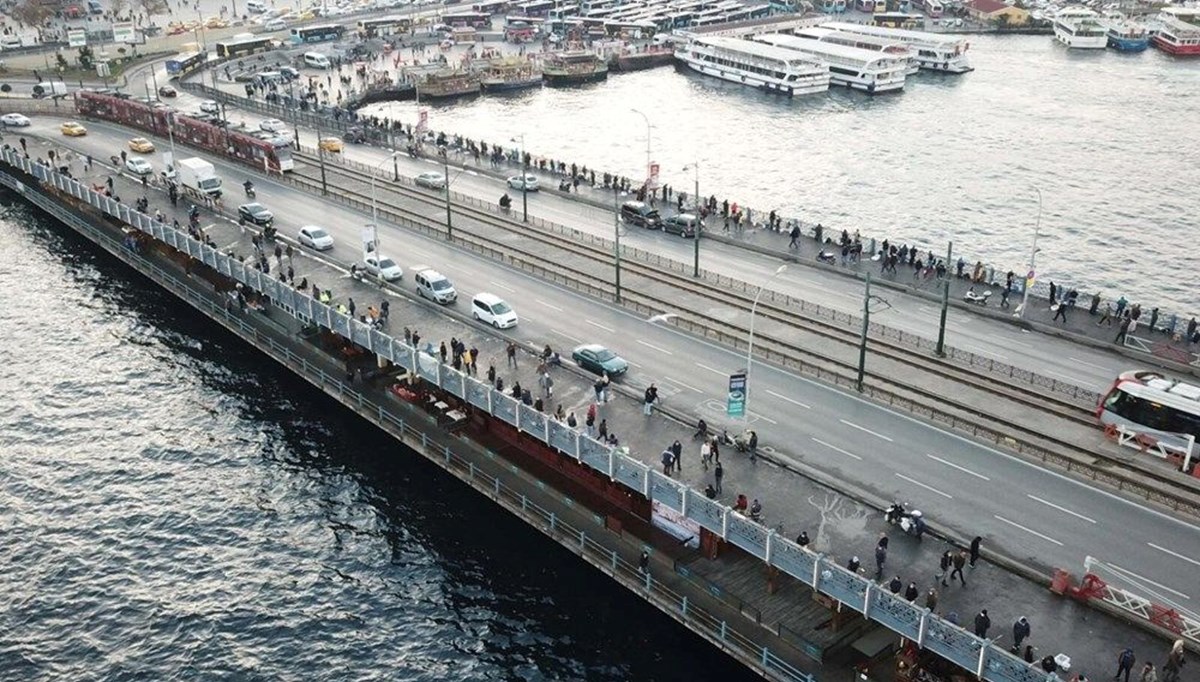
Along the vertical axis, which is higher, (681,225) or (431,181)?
(431,181)

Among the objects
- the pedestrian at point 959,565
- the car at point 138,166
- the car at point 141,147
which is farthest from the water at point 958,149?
the pedestrian at point 959,565

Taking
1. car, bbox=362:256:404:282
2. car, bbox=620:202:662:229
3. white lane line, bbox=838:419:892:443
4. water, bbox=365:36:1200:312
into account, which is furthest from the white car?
white lane line, bbox=838:419:892:443

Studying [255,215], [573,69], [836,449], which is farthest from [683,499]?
[573,69]

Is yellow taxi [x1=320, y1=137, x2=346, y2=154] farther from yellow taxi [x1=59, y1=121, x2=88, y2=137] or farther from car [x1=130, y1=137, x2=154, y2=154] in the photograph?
yellow taxi [x1=59, y1=121, x2=88, y2=137]

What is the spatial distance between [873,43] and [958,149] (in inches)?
2277

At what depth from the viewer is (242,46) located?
186750mm

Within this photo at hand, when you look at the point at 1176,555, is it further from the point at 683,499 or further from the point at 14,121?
the point at 14,121

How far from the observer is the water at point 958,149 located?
104m

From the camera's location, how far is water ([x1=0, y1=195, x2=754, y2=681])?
47.5 metres

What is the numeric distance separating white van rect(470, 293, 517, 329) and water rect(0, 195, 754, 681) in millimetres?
9726

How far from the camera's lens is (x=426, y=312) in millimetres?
67125

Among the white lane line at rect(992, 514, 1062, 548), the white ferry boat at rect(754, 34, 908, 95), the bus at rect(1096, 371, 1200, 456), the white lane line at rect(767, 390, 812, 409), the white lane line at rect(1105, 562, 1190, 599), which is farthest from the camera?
the white ferry boat at rect(754, 34, 908, 95)

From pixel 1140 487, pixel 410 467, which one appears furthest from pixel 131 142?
pixel 1140 487

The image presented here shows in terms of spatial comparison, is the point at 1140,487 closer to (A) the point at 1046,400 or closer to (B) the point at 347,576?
(A) the point at 1046,400
